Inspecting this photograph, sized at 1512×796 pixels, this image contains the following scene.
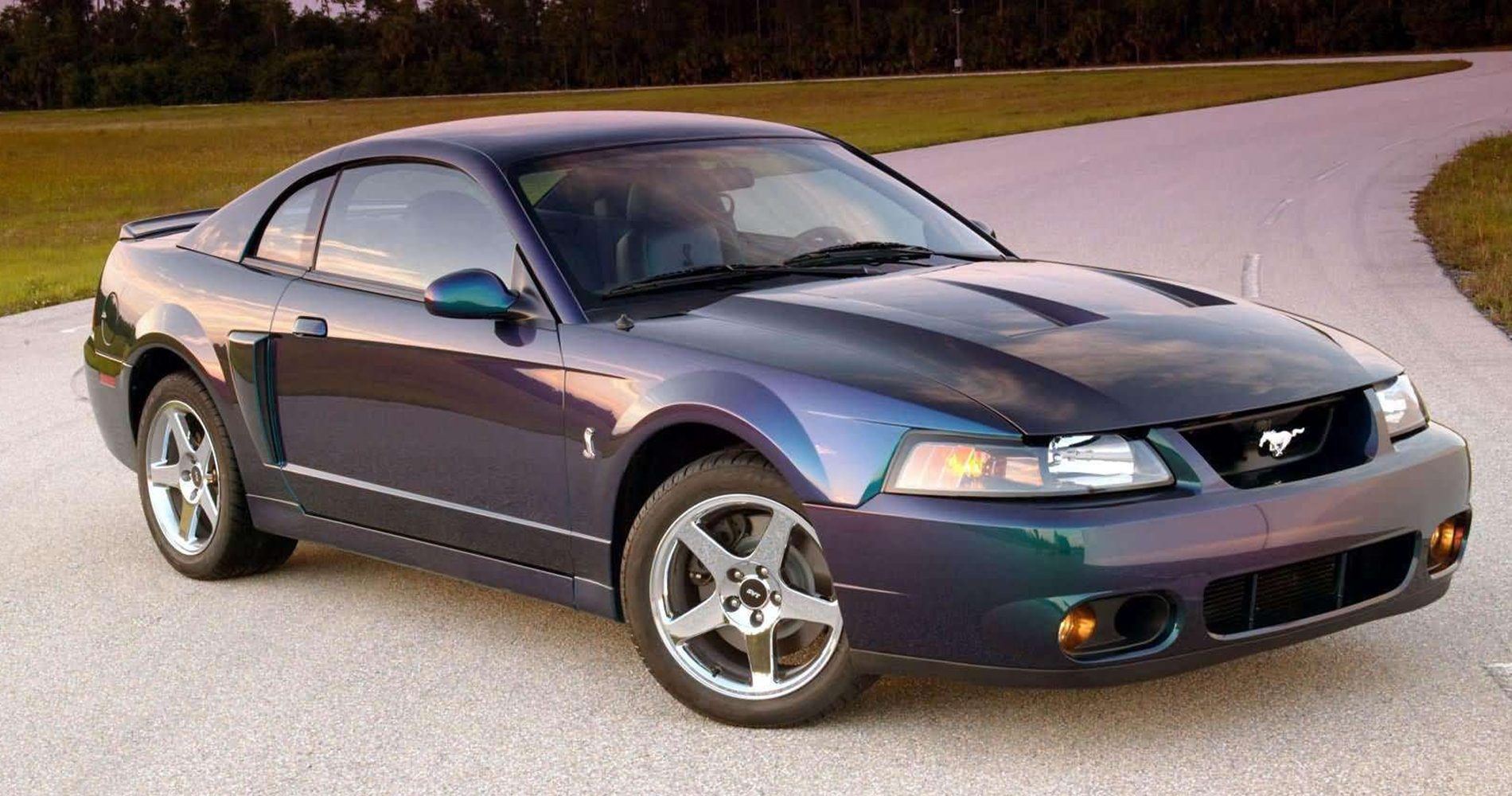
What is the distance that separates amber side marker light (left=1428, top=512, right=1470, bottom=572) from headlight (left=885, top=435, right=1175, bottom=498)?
887mm

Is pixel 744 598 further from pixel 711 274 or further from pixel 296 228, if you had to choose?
pixel 296 228

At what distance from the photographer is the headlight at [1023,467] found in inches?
159

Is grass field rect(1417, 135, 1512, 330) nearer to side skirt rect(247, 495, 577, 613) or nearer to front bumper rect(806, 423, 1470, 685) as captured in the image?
front bumper rect(806, 423, 1470, 685)

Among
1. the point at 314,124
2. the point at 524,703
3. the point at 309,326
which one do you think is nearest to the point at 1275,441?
the point at 524,703

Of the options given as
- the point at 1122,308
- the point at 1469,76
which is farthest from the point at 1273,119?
the point at 1122,308

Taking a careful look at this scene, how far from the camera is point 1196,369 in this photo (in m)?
4.37

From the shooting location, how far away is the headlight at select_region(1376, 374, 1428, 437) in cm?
460

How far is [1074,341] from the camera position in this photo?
453cm

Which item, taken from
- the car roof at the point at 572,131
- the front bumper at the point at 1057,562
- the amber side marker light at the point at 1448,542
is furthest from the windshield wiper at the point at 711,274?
the amber side marker light at the point at 1448,542

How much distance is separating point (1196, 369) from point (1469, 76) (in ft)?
201

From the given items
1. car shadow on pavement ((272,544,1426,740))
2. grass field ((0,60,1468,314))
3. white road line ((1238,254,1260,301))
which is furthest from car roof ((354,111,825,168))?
grass field ((0,60,1468,314))

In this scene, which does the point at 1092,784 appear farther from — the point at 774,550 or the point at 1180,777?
the point at 774,550

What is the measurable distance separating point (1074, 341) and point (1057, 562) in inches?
30.0

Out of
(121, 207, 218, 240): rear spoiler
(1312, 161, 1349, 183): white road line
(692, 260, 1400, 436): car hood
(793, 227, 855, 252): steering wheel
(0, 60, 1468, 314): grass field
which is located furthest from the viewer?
(0, 60, 1468, 314): grass field
